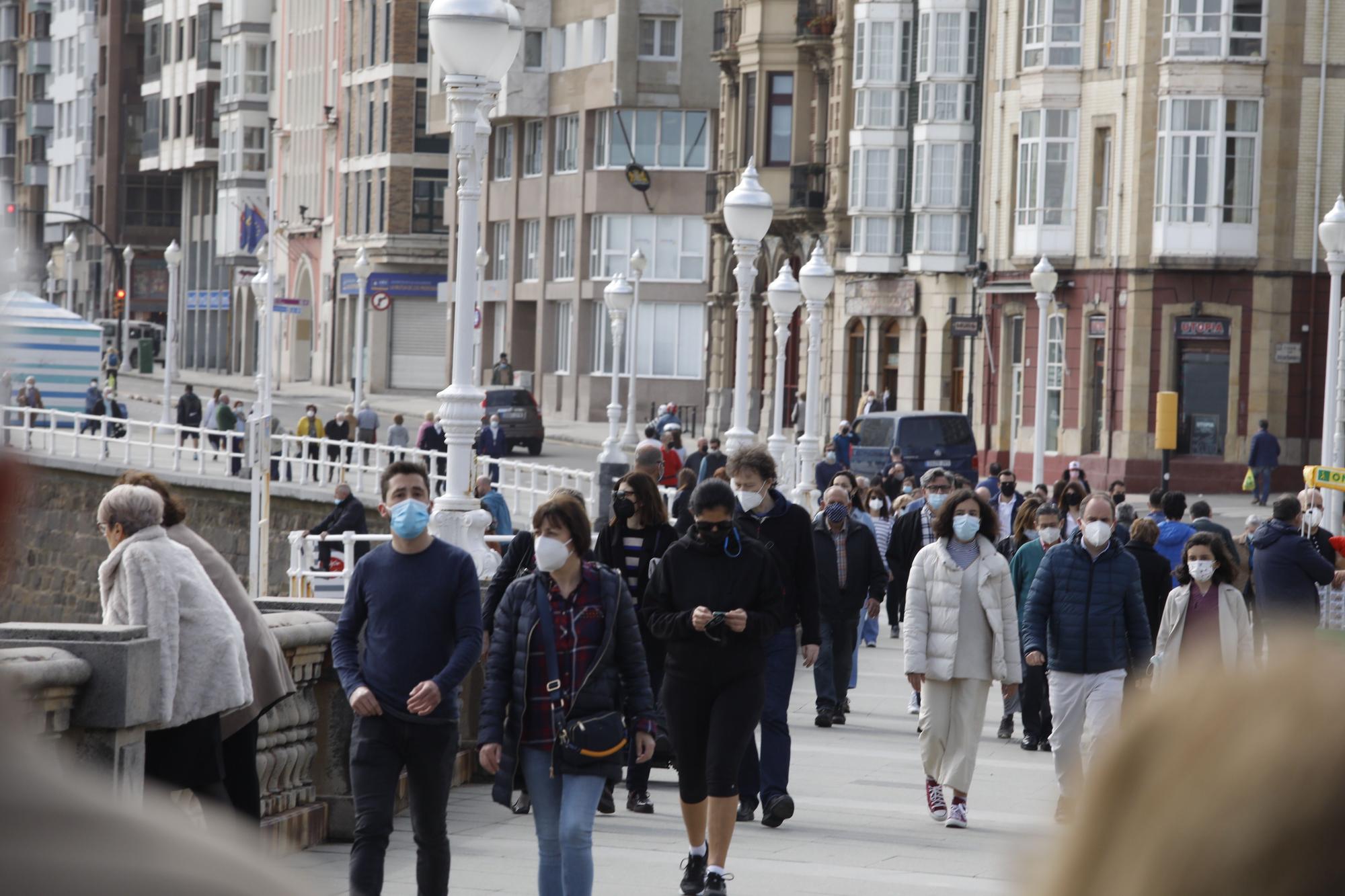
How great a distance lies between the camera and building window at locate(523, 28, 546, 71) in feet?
242

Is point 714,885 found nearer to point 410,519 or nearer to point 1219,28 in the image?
point 410,519

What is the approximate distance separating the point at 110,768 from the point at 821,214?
52.4 meters

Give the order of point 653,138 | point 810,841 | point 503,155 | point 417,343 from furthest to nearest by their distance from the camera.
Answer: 1. point 417,343
2. point 503,155
3. point 653,138
4. point 810,841

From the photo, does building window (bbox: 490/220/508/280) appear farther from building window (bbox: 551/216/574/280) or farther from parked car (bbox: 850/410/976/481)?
parked car (bbox: 850/410/976/481)

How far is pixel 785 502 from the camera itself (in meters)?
11.5

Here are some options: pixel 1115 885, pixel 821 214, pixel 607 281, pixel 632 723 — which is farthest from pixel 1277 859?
pixel 607 281

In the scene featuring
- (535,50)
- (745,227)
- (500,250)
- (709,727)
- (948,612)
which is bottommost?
(709,727)

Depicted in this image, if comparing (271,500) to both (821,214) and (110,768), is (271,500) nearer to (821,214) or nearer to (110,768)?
(821,214)

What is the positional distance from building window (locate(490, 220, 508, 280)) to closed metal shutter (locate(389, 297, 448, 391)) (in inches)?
201

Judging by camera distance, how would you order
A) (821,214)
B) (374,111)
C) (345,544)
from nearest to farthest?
(345,544), (821,214), (374,111)

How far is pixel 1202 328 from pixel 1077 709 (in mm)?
34370

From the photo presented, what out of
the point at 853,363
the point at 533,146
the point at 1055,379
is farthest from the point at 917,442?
the point at 533,146

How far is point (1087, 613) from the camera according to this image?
1213 centimetres

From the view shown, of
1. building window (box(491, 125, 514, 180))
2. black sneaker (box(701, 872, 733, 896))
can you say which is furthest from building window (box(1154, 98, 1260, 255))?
black sneaker (box(701, 872, 733, 896))
